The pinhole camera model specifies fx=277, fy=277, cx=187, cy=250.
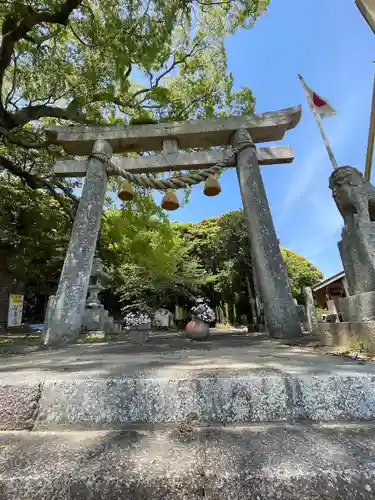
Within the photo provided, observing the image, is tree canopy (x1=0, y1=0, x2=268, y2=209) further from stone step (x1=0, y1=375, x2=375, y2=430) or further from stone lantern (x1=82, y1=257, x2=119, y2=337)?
stone step (x1=0, y1=375, x2=375, y2=430)

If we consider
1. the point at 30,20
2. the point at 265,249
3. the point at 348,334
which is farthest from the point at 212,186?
the point at 30,20

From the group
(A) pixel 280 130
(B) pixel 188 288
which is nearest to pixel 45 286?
(B) pixel 188 288

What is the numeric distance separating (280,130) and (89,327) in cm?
772

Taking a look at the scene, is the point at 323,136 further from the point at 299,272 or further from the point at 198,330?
the point at 299,272

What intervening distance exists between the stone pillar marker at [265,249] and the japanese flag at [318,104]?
138 centimetres

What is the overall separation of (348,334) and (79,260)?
3.92 m

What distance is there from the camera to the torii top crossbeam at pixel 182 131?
5453 millimetres

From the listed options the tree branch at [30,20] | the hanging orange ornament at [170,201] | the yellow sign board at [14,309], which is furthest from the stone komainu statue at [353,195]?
the yellow sign board at [14,309]

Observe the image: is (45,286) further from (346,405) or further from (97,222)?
(346,405)

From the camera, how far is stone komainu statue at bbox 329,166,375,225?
2889 mm

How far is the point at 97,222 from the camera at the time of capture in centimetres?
500

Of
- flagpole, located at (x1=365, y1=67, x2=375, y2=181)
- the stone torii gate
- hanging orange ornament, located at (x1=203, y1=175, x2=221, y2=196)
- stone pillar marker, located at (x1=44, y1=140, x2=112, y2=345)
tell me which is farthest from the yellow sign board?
flagpole, located at (x1=365, y1=67, x2=375, y2=181)

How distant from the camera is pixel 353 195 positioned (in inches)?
116

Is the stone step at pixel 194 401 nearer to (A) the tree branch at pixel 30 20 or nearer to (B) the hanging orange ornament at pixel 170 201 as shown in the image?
(B) the hanging orange ornament at pixel 170 201
